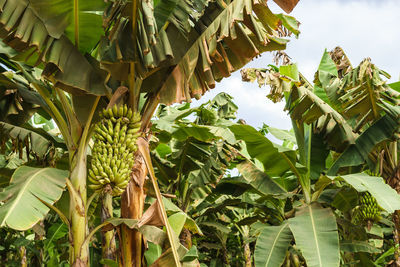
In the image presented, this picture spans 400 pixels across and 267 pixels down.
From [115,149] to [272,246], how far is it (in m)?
2.17

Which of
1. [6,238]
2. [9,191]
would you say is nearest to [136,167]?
[9,191]

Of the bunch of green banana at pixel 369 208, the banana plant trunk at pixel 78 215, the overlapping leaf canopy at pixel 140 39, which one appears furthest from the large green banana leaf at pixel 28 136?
the bunch of green banana at pixel 369 208

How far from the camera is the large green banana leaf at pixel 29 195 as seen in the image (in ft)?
8.76

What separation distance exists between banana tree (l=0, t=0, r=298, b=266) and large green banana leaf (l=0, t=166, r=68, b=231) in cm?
4

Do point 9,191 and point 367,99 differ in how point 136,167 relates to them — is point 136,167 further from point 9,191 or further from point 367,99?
point 367,99

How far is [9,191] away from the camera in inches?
116

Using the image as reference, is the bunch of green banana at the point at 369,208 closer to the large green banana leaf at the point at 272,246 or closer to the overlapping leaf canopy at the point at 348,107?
the overlapping leaf canopy at the point at 348,107

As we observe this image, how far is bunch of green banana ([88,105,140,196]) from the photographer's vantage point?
2.78m

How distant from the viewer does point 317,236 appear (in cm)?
401

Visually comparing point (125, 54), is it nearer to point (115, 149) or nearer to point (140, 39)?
point (140, 39)

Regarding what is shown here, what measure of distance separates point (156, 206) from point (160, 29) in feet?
4.75

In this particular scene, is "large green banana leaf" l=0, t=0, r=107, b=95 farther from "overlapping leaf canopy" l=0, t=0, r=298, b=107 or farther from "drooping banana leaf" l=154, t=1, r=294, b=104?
"drooping banana leaf" l=154, t=1, r=294, b=104

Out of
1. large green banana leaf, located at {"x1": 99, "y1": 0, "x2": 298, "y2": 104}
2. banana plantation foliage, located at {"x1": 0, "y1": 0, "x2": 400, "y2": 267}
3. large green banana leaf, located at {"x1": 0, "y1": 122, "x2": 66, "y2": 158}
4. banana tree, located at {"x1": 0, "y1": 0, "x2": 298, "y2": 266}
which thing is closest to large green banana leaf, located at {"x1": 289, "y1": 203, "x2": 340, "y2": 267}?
banana plantation foliage, located at {"x1": 0, "y1": 0, "x2": 400, "y2": 267}

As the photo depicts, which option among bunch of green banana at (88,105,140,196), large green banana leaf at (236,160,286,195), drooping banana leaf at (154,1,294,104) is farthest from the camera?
large green banana leaf at (236,160,286,195)
